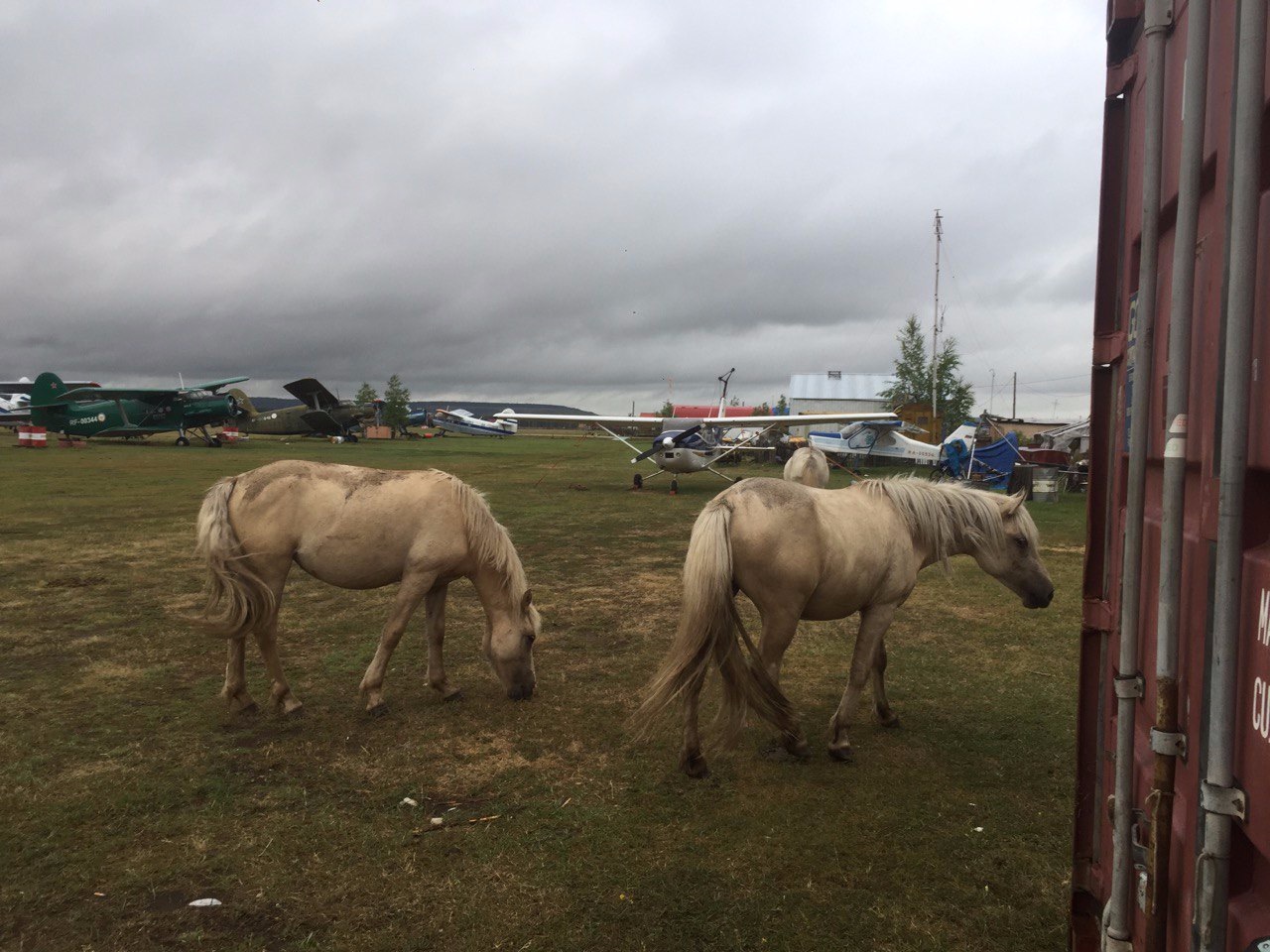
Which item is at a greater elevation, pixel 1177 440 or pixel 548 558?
pixel 1177 440

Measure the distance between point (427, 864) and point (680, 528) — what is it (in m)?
11.3

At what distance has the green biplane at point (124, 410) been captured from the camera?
1529 inches

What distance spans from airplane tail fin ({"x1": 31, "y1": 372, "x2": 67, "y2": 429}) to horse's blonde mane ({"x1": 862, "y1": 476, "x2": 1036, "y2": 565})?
46673 millimetres

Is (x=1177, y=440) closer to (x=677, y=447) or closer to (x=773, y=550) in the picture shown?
(x=773, y=550)

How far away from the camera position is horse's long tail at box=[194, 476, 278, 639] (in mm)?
4805

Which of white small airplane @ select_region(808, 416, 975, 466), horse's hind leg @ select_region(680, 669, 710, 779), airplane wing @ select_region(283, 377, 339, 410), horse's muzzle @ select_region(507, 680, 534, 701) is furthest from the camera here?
airplane wing @ select_region(283, 377, 339, 410)

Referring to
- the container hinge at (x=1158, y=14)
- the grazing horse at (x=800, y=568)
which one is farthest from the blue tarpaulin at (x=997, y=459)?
the container hinge at (x=1158, y=14)

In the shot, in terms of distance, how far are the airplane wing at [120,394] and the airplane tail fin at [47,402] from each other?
2.54 ft

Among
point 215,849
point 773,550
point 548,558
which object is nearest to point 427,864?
point 215,849

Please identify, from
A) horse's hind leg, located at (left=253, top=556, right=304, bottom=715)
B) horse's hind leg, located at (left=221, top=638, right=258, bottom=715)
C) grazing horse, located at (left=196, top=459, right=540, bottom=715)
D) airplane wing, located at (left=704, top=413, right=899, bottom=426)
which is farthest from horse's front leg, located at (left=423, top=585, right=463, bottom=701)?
airplane wing, located at (left=704, top=413, right=899, bottom=426)

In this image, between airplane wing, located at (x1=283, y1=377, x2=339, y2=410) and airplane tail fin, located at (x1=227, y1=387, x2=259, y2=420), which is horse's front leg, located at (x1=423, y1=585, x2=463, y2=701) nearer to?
airplane wing, located at (x1=283, y1=377, x2=339, y2=410)

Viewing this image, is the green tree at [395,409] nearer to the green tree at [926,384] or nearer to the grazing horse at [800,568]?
the green tree at [926,384]

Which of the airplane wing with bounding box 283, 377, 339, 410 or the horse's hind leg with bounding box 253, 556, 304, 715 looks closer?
the horse's hind leg with bounding box 253, 556, 304, 715

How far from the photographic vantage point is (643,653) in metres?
6.75
